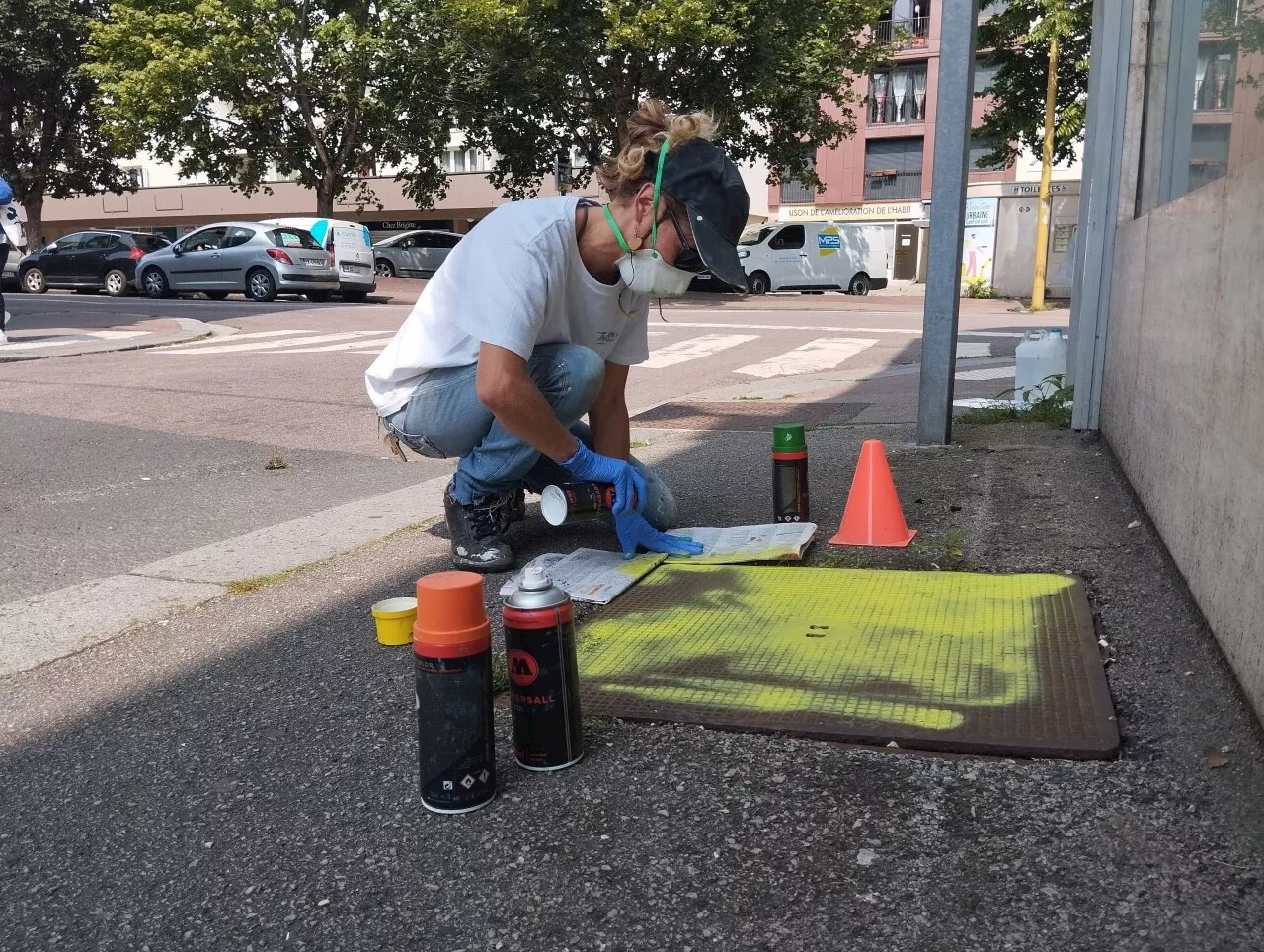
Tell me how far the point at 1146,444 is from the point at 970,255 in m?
24.3

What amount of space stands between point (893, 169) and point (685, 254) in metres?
39.8

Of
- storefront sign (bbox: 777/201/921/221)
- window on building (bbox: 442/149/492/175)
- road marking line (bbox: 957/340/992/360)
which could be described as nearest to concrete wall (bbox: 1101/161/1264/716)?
road marking line (bbox: 957/340/992/360)

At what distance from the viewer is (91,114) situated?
35.7m

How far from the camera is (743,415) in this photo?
7.28m

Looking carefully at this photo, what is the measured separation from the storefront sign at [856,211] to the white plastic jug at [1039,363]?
1323 inches

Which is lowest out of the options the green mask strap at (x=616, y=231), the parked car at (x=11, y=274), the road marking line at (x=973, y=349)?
the road marking line at (x=973, y=349)

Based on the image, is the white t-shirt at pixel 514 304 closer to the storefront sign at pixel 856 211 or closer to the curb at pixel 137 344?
the curb at pixel 137 344

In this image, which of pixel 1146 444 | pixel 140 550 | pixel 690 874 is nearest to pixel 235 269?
pixel 140 550

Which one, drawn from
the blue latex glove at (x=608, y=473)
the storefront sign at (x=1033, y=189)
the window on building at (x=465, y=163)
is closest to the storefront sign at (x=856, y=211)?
the storefront sign at (x=1033, y=189)

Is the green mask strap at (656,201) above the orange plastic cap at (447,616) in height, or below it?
above

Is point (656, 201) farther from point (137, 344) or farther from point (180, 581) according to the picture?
point (137, 344)

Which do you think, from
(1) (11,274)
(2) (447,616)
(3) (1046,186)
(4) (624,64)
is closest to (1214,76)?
(2) (447,616)

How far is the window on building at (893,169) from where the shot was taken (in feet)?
131

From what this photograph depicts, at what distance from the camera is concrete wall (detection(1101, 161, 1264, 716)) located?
2.36 metres
